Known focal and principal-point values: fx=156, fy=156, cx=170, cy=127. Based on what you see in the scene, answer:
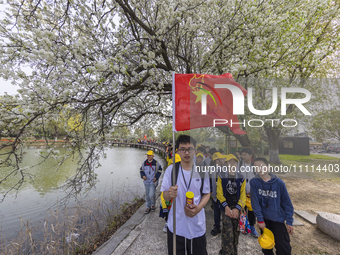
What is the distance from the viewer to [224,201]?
3.23 m

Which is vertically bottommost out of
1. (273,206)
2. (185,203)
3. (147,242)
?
(147,242)

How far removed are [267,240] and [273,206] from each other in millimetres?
561

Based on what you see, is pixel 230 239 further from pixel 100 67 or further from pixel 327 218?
pixel 100 67

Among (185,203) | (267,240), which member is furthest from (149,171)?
(267,240)

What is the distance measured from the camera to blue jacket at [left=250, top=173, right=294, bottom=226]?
272 centimetres

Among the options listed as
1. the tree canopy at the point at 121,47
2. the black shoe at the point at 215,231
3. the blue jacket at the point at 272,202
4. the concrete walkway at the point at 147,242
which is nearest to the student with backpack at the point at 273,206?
the blue jacket at the point at 272,202

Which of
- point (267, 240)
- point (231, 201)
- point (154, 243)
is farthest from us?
point (154, 243)

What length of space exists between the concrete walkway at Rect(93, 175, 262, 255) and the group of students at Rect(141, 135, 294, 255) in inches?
35.8

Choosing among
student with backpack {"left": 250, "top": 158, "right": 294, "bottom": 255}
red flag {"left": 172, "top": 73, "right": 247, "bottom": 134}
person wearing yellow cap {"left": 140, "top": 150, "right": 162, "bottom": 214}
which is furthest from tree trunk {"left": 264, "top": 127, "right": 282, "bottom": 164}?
person wearing yellow cap {"left": 140, "top": 150, "right": 162, "bottom": 214}

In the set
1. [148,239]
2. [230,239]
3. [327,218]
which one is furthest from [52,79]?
[327,218]

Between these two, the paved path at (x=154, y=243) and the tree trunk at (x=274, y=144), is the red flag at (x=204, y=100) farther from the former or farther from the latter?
the paved path at (x=154, y=243)

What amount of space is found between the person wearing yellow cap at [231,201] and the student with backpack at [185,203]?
93 centimetres

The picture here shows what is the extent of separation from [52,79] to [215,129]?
16.0ft

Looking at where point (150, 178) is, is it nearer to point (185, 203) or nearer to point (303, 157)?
point (185, 203)
